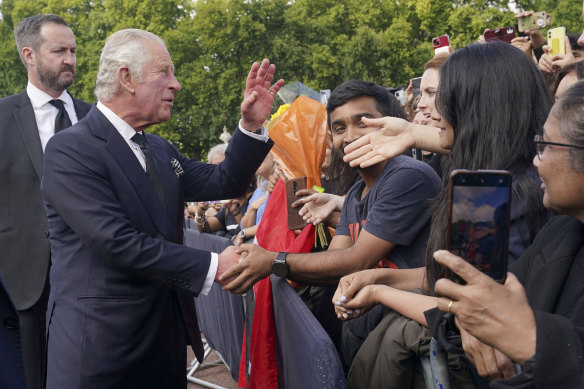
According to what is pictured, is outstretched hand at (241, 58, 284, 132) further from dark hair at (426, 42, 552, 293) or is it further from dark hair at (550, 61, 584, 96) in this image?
dark hair at (550, 61, 584, 96)

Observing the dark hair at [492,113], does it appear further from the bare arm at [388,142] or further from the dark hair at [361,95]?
the dark hair at [361,95]

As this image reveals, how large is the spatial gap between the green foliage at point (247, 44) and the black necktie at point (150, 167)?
3043 cm

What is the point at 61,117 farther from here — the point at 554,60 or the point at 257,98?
the point at 554,60

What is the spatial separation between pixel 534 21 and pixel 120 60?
3419mm

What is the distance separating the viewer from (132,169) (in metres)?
3.10

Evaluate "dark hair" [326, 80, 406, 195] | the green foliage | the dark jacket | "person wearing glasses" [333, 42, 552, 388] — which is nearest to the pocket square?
"dark hair" [326, 80, 406, 195]

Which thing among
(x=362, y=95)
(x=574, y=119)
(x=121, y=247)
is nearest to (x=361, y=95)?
(x=362, y=95)

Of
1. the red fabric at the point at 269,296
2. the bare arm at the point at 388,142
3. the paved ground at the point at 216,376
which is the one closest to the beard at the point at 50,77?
the red fabric at the point at 269,296

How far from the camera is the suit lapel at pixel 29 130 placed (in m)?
4.24

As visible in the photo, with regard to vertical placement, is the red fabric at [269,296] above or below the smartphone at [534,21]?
below

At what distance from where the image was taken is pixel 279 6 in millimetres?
36531

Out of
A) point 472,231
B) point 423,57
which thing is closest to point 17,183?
point 472,231

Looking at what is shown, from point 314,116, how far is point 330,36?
3450 cm

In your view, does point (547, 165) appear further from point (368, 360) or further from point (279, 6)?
point (279, 6)
